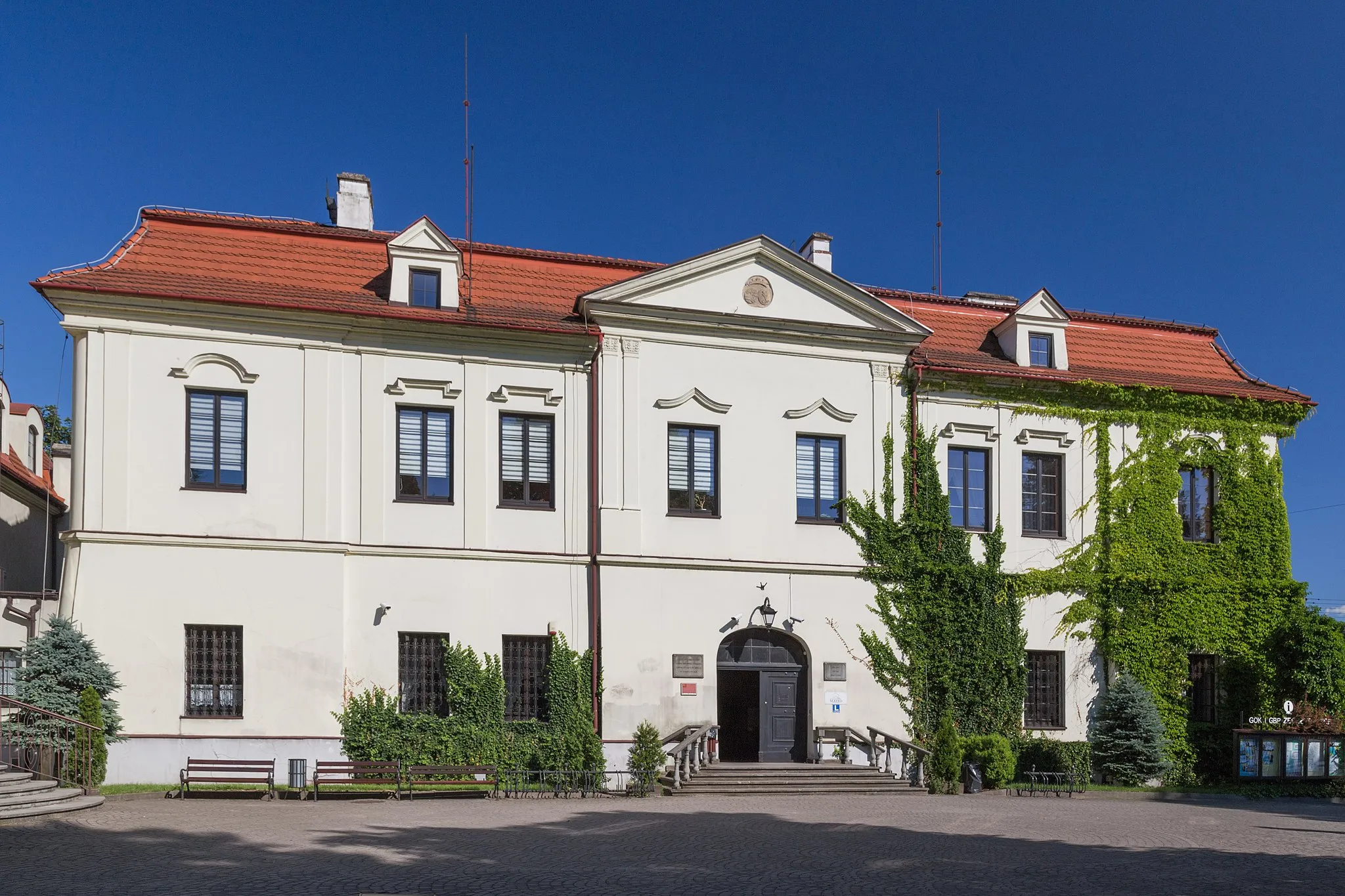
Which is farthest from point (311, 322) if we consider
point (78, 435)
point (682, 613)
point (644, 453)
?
point (682, 613)

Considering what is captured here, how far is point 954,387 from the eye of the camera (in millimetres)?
27406

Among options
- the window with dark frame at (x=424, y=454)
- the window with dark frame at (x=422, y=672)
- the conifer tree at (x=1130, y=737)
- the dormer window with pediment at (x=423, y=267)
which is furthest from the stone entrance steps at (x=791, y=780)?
the dormer window with pediment at (x=423, y=267)

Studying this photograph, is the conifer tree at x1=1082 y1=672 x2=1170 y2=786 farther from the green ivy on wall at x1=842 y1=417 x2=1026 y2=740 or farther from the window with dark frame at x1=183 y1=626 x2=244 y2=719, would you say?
the window with dark frame at x1=183 y1=626 x2=244 y2=719

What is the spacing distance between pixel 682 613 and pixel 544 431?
4523mm

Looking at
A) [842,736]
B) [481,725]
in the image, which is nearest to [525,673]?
[481,725]


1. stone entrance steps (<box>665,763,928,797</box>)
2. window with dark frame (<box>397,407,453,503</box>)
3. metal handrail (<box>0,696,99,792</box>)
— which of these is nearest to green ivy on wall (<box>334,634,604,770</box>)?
stone entrance steps (<box>665,763,928,797</box>)

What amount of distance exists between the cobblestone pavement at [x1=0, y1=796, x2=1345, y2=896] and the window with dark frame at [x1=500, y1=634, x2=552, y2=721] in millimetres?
2910

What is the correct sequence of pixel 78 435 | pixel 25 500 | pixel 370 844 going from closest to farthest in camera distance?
pixel 370 844 → pixel 78 435 → pixel 25 500

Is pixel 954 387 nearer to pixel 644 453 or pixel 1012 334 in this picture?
pixel 1012 334

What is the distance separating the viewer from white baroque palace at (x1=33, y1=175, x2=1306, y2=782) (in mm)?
22391

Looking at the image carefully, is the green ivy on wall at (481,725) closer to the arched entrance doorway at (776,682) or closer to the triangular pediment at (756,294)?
the arched entrance doorway at (776,682)

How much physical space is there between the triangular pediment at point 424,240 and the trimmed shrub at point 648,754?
10.0m

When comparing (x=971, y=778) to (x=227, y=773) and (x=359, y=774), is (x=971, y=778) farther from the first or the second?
(x=227, y=773)

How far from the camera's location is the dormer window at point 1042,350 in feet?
93.7
